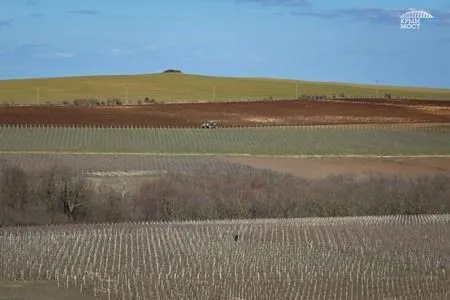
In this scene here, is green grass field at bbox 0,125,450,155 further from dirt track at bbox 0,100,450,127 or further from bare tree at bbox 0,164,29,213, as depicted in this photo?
bare tree at bbox 0,164,29,213

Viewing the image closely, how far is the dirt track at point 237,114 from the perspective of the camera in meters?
55.2

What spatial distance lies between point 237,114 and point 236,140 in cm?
1376

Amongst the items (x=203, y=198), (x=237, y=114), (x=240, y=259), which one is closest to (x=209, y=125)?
(x=237, y=114)

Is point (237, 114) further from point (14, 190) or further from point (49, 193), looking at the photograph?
point (14, 190)

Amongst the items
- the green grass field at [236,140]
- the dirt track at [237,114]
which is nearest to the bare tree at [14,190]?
the green grass field at [236,140]

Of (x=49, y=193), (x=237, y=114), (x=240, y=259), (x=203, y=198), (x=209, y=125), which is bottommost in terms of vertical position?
(x=203, y=198)

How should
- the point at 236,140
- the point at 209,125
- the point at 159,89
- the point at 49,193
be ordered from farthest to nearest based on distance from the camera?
the point at 159,89
the point at 209,125
the point at 236,140
the point at 49,193

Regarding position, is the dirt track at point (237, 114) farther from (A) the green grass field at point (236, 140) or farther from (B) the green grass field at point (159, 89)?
(B) the green grass field at point (159, 89)

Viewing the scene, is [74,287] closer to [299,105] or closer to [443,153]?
[443,153]

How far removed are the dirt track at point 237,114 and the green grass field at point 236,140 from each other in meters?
3.44

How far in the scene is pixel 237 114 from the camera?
62.7m

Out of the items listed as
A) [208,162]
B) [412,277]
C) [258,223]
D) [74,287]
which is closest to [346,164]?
[208,162]

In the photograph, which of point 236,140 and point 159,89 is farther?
point 159,89

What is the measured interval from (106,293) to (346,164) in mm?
26869
